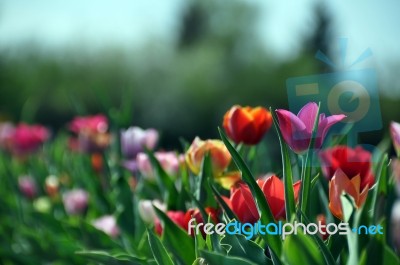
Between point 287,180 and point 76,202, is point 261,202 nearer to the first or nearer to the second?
point 287,180

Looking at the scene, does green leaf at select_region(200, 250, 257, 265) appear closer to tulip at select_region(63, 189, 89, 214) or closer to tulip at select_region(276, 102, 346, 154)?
tulip at select_region(276, 102, 346, 154)

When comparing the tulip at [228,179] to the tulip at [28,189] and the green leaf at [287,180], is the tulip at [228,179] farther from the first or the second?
the tulip at [28,189]

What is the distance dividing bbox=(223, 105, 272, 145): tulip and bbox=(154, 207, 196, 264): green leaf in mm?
211

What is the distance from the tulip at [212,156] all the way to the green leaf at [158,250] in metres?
0.18

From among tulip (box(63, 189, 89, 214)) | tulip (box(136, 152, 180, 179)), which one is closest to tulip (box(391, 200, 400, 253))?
tulip (box(136, 152, 180, 179))

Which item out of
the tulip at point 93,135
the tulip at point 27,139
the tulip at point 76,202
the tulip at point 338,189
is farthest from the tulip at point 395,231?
the tulip at point 27,139

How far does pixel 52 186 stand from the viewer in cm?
180

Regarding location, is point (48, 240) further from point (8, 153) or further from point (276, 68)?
point (276, 68)

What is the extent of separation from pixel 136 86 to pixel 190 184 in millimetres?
13851

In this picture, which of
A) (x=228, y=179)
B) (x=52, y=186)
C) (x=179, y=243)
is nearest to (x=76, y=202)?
(x=52, y=186)

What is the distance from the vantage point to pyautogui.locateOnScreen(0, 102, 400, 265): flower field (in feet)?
1.76

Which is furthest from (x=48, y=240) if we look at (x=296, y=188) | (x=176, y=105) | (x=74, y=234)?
(x=176, y=105)

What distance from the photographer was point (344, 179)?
0.58 meters

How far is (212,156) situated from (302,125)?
26 centimetres
